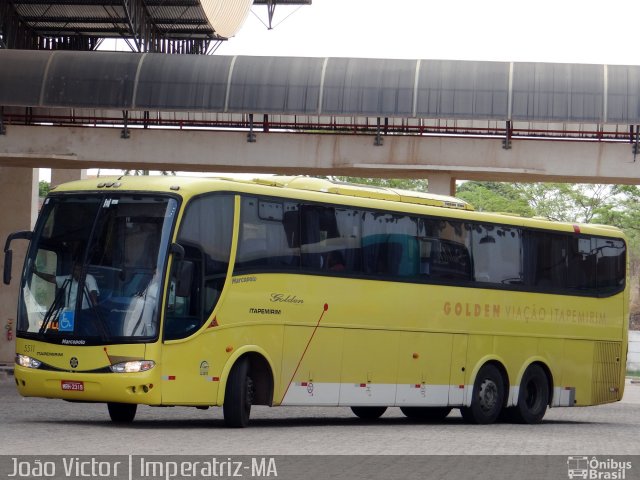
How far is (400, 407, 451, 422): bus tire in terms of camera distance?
2453cm

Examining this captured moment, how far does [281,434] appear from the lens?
1800cm

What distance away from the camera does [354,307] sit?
2102cm

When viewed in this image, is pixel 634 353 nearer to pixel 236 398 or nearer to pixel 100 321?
pixel 236 398

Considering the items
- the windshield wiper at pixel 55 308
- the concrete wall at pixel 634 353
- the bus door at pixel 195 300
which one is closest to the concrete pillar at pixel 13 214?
the windshield wiper at pixel 55 308

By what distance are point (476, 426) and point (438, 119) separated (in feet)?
39.5

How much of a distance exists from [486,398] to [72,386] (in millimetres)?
8318

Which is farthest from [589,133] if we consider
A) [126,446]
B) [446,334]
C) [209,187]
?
[126,446]

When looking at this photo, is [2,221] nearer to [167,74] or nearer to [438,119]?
[167,74]

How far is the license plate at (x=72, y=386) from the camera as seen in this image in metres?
17.8

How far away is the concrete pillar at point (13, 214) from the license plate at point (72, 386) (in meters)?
24.9

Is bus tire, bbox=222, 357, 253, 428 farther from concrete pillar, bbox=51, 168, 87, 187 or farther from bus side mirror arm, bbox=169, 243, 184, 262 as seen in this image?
concrete pillar, bbox=51, 168, 87, 187

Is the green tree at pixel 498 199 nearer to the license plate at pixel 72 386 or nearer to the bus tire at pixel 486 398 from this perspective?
the bus tire at pixel 486 398
